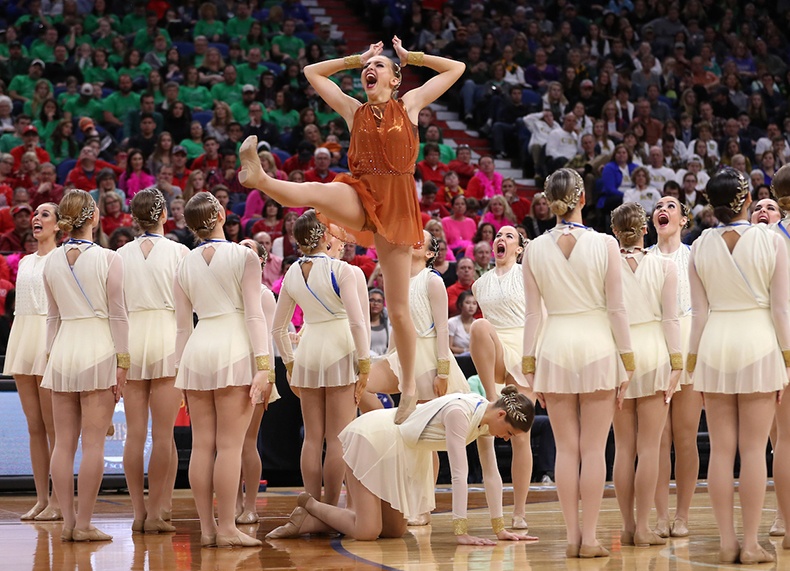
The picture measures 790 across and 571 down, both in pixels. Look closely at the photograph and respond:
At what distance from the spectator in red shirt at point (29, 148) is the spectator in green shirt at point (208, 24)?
11.7 feet

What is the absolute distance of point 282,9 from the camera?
51.8 ft

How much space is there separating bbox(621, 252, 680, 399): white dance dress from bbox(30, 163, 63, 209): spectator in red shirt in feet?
21.9

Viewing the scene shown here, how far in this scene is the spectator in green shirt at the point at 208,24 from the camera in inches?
584

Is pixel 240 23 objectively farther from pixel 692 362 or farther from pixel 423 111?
pixel 692 362

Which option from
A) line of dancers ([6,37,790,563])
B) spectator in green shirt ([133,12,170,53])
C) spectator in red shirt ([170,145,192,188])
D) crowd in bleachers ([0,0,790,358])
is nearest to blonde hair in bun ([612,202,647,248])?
line of dancers ([6,37,790,563])

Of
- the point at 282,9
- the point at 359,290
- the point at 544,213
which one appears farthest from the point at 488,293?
the point at 282,9

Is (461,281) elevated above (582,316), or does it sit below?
above

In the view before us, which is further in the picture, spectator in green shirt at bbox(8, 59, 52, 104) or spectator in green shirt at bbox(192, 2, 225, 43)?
spectator in green shirt at bbox(192, 2, 225, 43)

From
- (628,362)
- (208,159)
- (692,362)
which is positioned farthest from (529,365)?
(208,159)

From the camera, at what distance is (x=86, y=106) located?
508 inches

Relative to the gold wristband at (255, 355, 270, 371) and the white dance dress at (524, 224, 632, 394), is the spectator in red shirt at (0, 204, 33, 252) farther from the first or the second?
the white dance dress at (524, 224, 632, 394)

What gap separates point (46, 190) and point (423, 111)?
512 cm

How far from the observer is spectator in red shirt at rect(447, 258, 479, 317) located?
10539mm

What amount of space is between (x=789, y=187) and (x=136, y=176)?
7.47m
